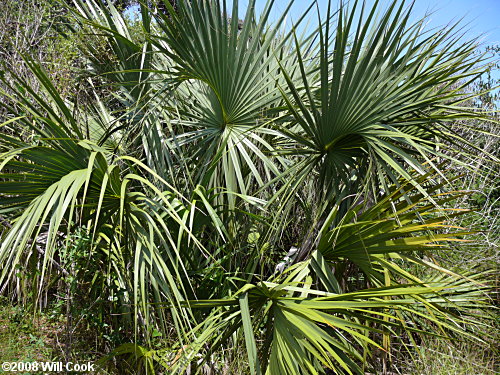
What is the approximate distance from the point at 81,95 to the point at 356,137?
2687 mm

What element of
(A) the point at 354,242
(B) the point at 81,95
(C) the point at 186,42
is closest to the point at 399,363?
(A) the point at 354,242

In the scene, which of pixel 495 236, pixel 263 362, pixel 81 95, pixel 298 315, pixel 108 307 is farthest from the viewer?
pixel 495 236

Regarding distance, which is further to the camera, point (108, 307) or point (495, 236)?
point (495, 236)

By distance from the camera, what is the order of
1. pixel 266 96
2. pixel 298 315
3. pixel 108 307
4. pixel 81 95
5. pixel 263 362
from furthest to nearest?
pixel 81 95 < pixel 108 307 < pixel 266 96 < pixel 263 362 < pixel 298 315

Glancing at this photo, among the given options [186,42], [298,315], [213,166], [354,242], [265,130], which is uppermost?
[186,42]

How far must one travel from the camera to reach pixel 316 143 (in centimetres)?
289

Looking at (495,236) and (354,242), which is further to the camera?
(495,236)

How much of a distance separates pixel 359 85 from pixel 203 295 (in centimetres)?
164

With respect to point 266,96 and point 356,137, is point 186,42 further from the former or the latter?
point 356,137

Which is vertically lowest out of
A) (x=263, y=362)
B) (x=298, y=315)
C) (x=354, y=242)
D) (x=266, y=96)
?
(x=263, y=362)

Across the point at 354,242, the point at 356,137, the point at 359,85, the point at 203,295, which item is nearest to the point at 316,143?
the point at 356,137

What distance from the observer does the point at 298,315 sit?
2.37m

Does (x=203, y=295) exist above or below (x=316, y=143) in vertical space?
below

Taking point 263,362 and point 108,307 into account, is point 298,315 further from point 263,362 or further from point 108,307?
point 108,307
